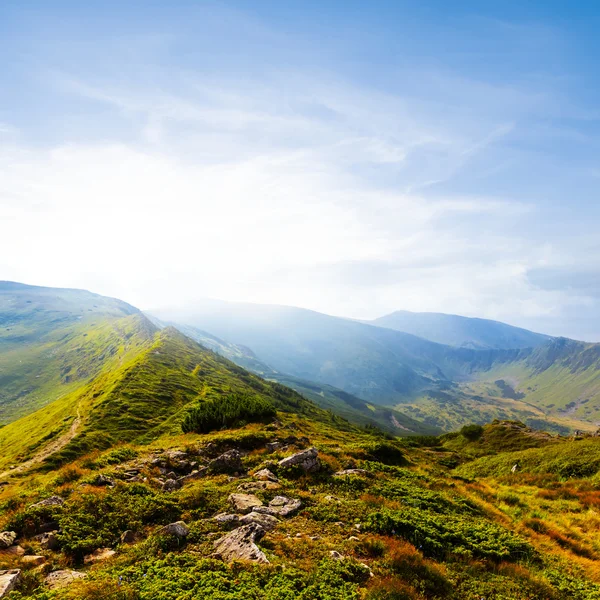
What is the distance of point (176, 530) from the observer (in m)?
14.9

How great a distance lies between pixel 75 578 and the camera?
12.0 metres

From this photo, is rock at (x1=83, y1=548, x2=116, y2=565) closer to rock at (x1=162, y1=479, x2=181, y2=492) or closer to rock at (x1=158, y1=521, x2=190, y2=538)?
rock at (x1=158, y1=521, x2=190, y2=538)

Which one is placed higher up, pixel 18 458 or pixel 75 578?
pixel 75 578

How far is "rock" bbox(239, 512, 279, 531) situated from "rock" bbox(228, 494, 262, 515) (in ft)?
4.26

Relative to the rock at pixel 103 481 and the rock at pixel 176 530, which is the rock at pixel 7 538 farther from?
the rock at pixel 176 530

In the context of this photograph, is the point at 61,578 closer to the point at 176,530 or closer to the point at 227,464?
the point at 176,530

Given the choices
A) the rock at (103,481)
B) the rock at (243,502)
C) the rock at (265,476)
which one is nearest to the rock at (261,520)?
the rock at (243,502)

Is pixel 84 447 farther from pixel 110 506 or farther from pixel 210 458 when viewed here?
pixel 110 506

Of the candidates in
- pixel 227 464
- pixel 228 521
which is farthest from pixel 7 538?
pixel 227 464

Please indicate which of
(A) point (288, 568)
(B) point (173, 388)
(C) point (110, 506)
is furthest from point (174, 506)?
(B) point (173, 388)

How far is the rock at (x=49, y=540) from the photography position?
46.6ft

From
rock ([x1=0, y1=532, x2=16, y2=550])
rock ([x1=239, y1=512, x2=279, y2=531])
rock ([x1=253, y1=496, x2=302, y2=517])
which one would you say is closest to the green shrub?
rock ([x1=253, y1=496, x2=302, y2=517])

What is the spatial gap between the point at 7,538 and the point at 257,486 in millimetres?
12417

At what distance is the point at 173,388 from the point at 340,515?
128629 millimetres
